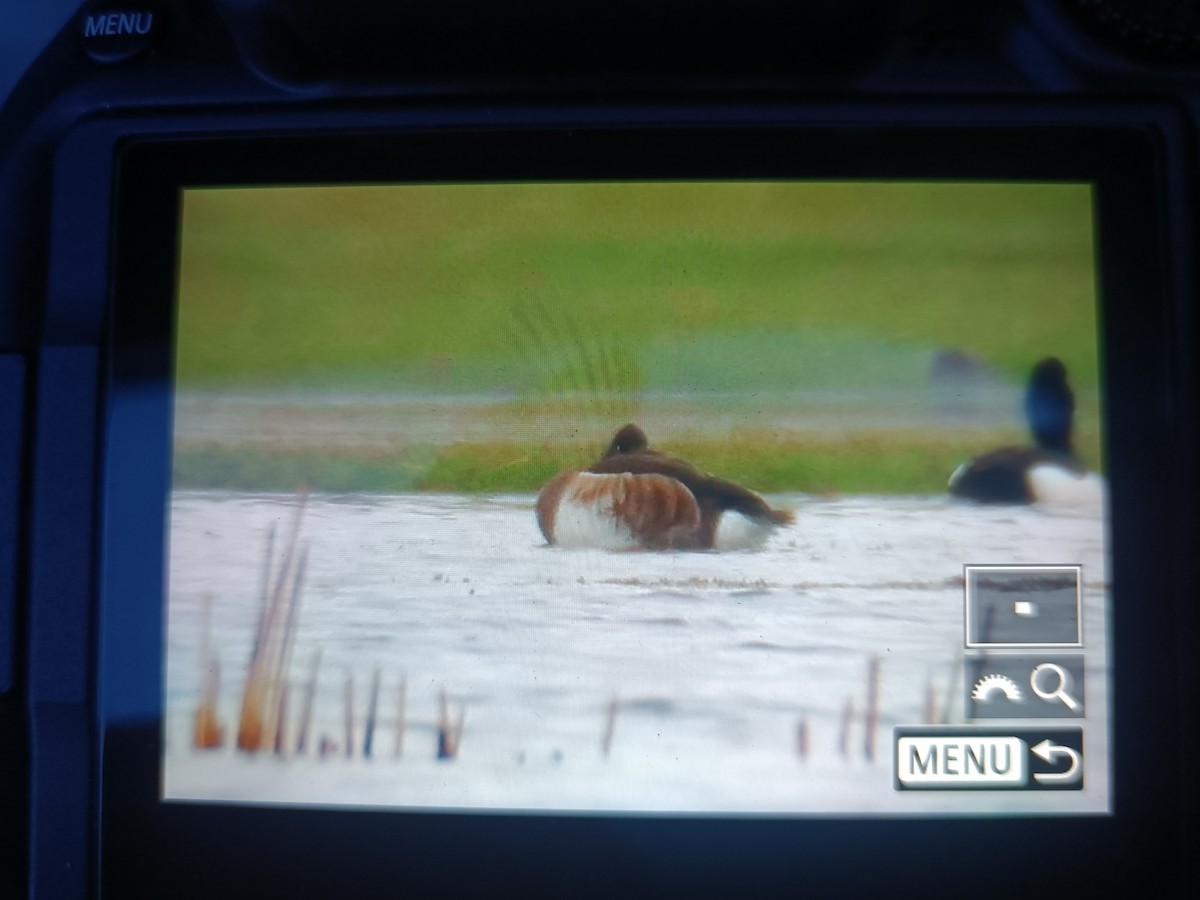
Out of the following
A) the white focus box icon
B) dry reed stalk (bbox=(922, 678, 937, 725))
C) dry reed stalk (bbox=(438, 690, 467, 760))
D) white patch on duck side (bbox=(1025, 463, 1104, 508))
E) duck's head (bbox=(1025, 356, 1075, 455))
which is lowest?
dry reed stalk (bbox=(438, 690, 467, 760))

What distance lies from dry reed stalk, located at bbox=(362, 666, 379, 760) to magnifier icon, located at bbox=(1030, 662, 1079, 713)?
1.51 feet

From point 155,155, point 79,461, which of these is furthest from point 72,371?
point 155,155

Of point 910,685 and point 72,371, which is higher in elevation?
point 72,371

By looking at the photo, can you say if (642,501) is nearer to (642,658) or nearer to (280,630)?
(642,658)

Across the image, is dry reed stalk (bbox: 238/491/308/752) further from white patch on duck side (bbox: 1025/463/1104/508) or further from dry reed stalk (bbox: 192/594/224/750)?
white patch on duck side (bbox: 1025/463/1104/508)

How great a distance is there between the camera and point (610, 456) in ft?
2.23

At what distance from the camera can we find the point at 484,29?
0.68 m

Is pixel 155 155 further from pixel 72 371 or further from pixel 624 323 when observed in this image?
pixel 624 323

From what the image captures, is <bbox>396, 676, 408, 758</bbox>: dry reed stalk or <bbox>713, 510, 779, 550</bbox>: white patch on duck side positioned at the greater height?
<bbox>713, 510, 779, 550</bbox>: white patch on duck side

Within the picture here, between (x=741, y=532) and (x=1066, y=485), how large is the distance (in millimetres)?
231

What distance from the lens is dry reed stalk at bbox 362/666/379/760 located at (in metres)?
0.67

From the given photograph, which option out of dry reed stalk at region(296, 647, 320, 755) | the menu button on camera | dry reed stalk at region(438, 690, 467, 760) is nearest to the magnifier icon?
dry reed stalk at region(438, 690, 467, 760)

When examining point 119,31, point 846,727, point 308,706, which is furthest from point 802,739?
point 119,31

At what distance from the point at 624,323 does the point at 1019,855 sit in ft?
1.53
